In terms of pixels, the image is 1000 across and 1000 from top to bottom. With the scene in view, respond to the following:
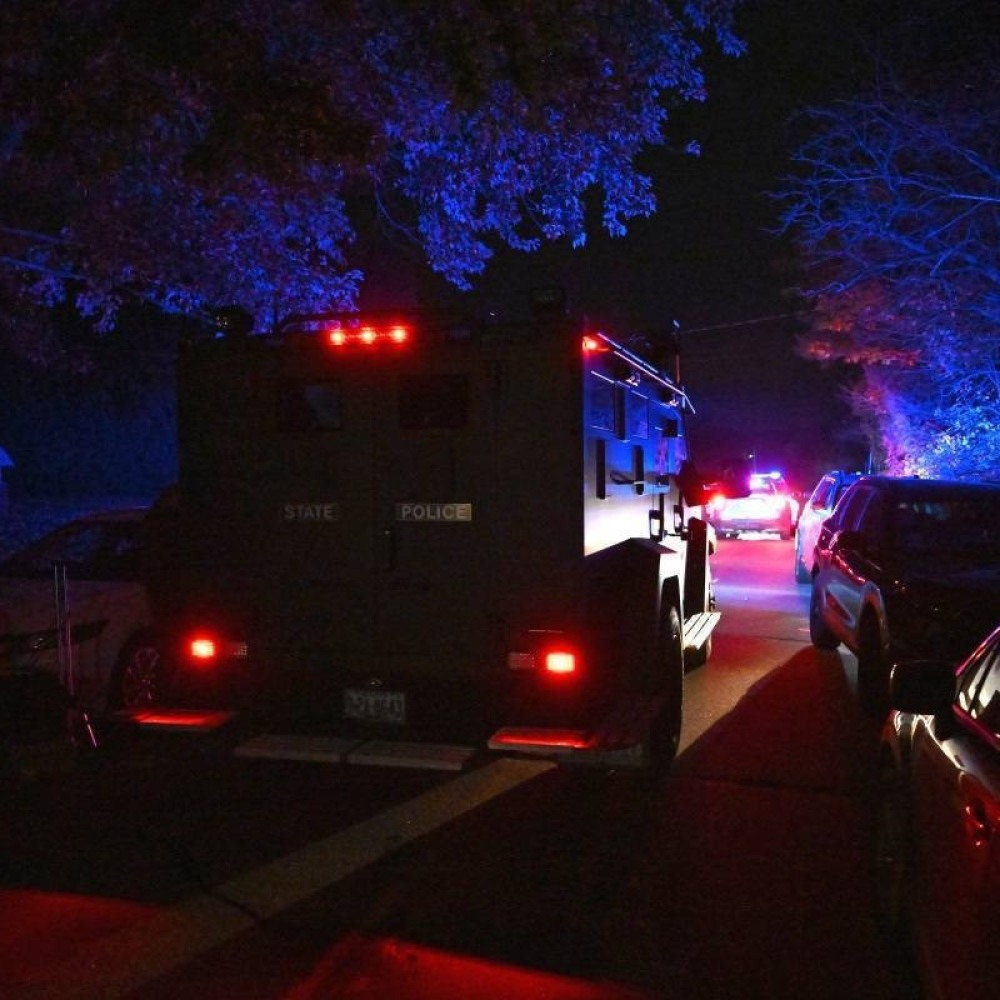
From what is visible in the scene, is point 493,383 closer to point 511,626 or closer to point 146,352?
point 511,626

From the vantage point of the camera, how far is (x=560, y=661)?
18.6ft

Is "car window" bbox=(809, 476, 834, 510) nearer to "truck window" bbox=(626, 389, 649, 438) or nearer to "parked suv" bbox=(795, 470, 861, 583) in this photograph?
"parked suv" bbox=(795, 470, 861, 583)

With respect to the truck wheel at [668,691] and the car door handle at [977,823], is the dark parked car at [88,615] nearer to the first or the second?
the truck wheel at [668,691]

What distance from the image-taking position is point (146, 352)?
89.8ft

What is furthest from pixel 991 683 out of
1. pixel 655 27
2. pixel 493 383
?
pixel 655 27

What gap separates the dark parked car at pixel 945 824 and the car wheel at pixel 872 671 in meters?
3.92

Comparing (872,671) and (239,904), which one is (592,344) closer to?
(239,904)

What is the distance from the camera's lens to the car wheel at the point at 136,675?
7.85 meters

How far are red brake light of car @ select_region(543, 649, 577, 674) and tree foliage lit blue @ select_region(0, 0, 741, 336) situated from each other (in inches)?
212

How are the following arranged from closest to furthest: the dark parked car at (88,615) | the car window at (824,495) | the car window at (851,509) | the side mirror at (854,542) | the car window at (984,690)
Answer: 1. the car window at (984,690)
2. the dark parked car at (88,615)
3. the side mirror at (854,542)
4. the car window at (851,509)
5. the car window at (824,495)

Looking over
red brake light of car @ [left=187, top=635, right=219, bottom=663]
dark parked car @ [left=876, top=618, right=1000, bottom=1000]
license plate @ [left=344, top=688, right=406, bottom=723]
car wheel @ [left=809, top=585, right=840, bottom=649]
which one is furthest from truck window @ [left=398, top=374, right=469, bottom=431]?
car wheel @ [left=809, top=585, right=840, bottom=649]

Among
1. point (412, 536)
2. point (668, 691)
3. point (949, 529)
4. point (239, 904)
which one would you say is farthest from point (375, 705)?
point (949, 529)

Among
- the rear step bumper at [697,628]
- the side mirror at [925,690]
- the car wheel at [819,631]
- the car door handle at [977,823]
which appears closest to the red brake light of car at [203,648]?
the rear step bumper at [697,628]

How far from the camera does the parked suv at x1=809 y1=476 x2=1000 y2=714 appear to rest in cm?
780
